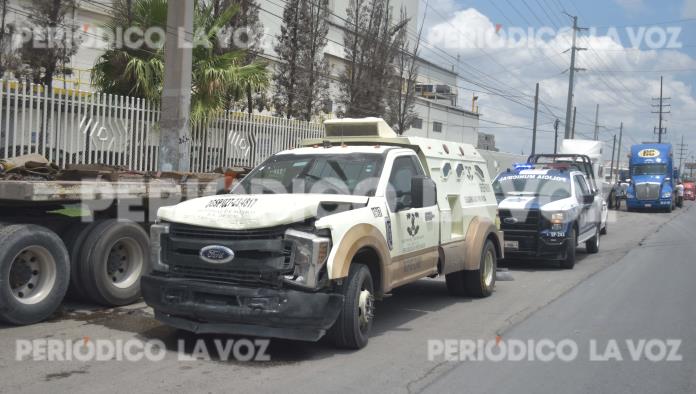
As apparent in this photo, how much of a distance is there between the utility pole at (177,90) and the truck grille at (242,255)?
22.5ft

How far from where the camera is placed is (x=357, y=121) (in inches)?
333

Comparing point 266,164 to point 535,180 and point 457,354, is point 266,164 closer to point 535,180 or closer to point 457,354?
point 457,354

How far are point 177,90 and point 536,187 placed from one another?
24.3 ft

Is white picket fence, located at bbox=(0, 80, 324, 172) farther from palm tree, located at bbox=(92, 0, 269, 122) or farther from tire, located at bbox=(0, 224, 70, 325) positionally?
tire, located at bbox=(0, 224, 70, 325)

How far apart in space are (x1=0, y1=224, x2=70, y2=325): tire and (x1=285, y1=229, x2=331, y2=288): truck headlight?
9.14ft

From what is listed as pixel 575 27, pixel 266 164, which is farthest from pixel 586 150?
pixel 266 164

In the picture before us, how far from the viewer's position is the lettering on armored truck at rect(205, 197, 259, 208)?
5918 millimetres

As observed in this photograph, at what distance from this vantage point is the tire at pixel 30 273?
6355mm

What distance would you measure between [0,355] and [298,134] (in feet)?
42.4

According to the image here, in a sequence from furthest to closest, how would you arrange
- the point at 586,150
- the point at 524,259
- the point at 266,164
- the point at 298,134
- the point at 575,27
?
1. the point at 575,27
2. the point at 586,150
3. the point at 298,134
4. the point at 524,259
5. the point at 266,164

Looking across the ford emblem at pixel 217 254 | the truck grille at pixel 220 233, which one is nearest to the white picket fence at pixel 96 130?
the truck grille at pixel 220 233

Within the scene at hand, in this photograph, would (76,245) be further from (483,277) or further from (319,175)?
(483,277)

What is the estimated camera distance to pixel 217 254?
5.74 m

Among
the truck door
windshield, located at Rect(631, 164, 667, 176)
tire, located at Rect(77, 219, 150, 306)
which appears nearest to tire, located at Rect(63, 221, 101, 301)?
tire, located at Rect(77, 219, 150, 306)
